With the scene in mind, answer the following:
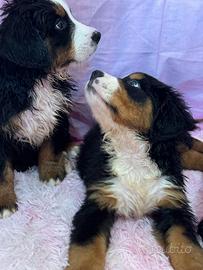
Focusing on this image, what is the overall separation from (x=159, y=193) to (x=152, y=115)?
1.18ft

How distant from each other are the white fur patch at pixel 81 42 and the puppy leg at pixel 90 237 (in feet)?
2.17

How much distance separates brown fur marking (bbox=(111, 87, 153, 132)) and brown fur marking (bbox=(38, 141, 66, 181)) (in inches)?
22.9

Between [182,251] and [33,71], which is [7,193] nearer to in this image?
[33,71]

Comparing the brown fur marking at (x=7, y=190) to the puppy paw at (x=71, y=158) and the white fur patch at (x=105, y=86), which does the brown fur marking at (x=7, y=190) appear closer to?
the puppy paw at (x=71, y=158)

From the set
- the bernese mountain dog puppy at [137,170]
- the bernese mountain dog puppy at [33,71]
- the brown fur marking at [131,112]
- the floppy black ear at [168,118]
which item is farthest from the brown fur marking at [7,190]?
the floppy black ear at [168,118]

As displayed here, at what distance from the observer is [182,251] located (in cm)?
214

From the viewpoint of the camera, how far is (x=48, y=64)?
7.48 ft

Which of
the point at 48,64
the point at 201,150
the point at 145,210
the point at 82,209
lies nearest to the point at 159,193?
the point at 145,210

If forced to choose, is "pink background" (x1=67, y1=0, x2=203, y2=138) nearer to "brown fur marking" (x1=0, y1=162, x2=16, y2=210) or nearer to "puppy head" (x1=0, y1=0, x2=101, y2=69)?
"puppy head" (x1=0, y1=0, x2=101, y2=69)

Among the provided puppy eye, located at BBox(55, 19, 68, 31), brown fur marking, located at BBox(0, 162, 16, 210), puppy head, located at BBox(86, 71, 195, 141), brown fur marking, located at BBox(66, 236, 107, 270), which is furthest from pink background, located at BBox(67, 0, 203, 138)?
brown fur marking, located at BBox(66, 236, 107, 270)

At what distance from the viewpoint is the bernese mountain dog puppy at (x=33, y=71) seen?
2.22m

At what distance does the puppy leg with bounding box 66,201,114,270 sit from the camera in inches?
81.7

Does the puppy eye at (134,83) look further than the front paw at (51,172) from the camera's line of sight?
No

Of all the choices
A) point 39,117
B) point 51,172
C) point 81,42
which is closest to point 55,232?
point 51,172
